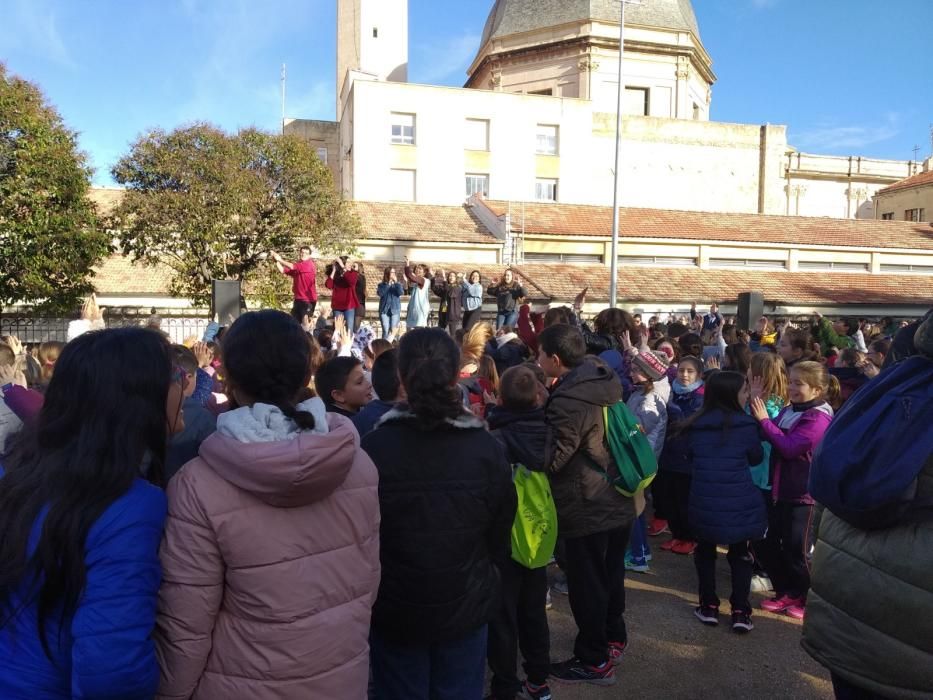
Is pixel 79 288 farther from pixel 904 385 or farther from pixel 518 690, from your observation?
pixel 904 385

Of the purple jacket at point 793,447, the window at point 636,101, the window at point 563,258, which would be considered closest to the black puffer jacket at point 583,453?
the purple jacket at point 793,447

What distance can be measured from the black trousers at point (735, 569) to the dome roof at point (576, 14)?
138 feet

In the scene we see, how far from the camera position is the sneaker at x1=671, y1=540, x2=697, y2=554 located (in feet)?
20.2

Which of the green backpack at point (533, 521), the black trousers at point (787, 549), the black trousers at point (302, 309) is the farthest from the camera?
the black trousers at point (302, 309)

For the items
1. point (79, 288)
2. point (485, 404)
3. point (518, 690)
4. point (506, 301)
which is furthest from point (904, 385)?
point (79, 288)

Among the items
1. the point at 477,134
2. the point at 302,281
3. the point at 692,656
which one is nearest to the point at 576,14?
the point at 477,134

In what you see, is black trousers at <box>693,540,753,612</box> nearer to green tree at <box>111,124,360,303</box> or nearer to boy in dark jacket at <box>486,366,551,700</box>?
boy in dark jacket at <box>486,366,551,700</box>

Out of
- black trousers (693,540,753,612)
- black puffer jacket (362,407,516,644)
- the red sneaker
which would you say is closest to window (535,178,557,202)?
the red sneaker

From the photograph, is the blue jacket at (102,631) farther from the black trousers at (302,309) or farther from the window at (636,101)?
the window at (636,101)

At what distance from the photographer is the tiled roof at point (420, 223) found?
26.7m

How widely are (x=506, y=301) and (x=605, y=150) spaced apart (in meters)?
27.8

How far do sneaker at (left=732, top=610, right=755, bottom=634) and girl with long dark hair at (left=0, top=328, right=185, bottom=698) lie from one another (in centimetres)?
387

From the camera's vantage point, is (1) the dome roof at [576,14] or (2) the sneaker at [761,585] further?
(1) the dome roof at [576,14]

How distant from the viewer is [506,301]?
14.6 m
